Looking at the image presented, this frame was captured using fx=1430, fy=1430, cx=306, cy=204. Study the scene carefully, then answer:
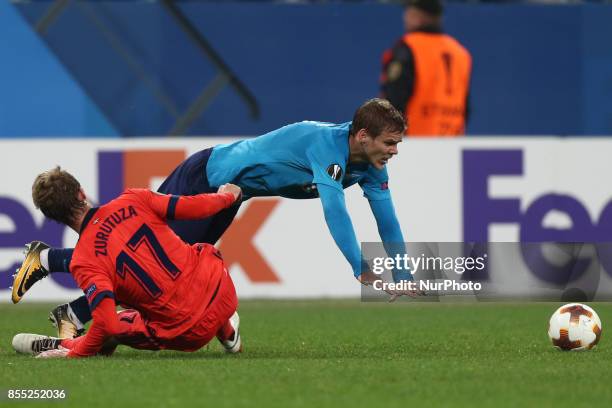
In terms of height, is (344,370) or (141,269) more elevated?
(141,269)

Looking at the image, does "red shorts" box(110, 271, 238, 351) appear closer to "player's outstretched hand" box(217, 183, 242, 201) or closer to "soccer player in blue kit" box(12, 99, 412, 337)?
"player's outstretched hand" box(217, 183, 242, 201)

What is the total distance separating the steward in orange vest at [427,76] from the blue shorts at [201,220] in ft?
12.3

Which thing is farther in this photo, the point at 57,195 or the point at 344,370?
the point at 57,195

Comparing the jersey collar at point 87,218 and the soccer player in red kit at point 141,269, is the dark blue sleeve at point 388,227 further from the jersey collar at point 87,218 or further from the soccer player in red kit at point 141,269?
the jersey collar at point 87,218

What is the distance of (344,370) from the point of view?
260 inches

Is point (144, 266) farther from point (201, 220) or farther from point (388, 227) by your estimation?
point (388, 227)

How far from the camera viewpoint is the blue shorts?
7629 mm

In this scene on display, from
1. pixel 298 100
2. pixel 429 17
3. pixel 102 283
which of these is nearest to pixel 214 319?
pixel 102 283

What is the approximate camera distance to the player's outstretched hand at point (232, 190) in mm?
7113

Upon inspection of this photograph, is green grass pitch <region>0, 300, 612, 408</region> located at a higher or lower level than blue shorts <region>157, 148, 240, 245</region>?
lower

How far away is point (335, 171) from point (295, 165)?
30 cm

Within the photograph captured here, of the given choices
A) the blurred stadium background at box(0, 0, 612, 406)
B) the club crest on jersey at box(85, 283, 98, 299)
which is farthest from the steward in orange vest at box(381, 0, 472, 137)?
the club crest on jersey at box(85, 283, 98, 299)

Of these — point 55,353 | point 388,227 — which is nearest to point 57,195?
point 55,353

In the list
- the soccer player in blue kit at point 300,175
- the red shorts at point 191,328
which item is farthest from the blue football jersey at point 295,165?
the red shorts at point 191,328
